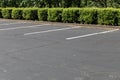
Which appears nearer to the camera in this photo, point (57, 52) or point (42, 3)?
point (57, 52)

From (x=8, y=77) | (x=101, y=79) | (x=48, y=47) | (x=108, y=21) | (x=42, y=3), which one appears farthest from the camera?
(x=42, y=3)

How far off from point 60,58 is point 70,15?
1035 centimetres

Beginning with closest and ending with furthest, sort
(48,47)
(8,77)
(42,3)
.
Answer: (8,77), (48,47), (42,3)

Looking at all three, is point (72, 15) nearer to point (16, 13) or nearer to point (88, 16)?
point (88, 16)

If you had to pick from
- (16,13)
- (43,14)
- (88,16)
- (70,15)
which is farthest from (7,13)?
(88,16)

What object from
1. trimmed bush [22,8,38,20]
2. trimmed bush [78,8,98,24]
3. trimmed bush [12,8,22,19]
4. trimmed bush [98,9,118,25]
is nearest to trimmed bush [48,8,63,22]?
trimmed bush [78,8,98,24]

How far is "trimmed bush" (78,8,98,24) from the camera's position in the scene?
17078 millimetres

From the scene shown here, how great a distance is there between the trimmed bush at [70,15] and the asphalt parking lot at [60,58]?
6.14 meters

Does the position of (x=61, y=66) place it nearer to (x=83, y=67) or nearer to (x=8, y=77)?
(x=83, y=67)

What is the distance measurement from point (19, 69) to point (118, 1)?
1585cm

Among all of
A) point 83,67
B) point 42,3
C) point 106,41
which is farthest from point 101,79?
point 42,3

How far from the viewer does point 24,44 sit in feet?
36.0

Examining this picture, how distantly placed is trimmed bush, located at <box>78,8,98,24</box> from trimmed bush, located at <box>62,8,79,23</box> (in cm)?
40

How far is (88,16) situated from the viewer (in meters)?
17.3
